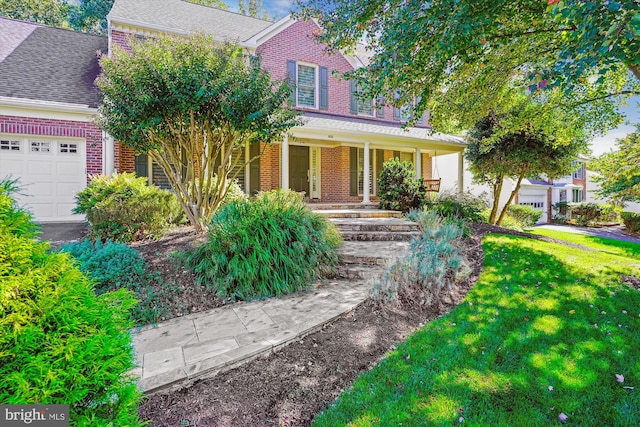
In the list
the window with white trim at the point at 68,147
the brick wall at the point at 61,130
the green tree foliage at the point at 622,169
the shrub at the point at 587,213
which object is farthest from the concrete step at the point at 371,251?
the shrub at the point at 587,213

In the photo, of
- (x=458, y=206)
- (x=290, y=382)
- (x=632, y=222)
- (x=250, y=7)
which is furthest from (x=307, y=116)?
(x=632, y=222)

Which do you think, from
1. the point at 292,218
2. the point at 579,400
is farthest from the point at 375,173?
the point at 579,400

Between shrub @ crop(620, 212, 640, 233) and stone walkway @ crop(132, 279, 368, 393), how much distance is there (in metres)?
23.5

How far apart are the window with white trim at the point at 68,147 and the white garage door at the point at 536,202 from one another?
23699mm

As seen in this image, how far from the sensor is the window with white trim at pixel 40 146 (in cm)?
812

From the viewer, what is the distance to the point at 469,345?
306 centimetres

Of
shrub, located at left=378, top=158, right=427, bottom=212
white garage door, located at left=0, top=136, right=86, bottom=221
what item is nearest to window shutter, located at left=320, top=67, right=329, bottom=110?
shrub, located at left=378, top=158, right=427, bottom=212

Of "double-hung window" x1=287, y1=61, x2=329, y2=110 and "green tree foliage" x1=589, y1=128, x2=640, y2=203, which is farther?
"double-hung window" x1=287, y1=61, x2=329, y2=110

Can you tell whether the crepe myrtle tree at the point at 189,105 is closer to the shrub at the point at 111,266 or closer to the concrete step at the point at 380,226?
the shrub at the point at 111,266

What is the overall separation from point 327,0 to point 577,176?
3165cm

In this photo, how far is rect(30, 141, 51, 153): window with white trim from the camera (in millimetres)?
8125

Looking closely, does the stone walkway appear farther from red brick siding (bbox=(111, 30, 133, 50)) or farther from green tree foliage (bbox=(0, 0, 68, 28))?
green tree foliage (bbox=(0, 0, 68, 28))

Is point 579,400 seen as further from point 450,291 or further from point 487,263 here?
point 487,263

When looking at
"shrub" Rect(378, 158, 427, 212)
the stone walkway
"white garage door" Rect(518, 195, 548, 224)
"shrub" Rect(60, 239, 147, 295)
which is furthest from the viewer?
"white garage door" Rect(518, 195, 548, 224)
